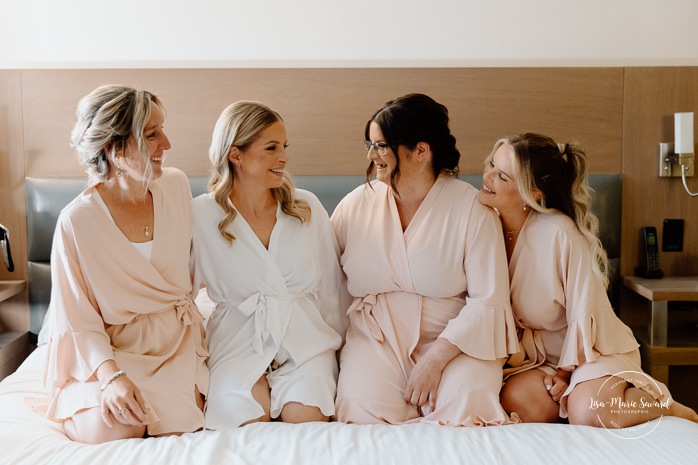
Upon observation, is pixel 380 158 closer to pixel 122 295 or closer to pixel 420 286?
pixel 420 286

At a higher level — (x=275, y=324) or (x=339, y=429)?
(x=275, y=324)

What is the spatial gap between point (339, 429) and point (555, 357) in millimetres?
831

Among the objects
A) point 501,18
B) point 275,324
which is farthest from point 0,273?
point 501,18

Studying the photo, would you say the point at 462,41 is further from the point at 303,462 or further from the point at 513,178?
the point at 303,462

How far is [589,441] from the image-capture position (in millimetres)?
1650

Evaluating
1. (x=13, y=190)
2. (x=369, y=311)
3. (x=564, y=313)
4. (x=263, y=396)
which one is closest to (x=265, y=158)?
(x=369, y=311)

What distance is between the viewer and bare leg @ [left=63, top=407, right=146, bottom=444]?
5.88 ft

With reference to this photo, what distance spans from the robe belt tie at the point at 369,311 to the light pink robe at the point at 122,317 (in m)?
0.55

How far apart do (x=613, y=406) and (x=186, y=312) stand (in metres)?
1.32

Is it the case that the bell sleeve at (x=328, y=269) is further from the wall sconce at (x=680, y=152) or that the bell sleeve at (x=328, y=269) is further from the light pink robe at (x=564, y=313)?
the wall sconce at (x=680, y=152)

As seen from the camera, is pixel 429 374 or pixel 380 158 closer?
pixel 429 374

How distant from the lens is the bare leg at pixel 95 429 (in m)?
1.79

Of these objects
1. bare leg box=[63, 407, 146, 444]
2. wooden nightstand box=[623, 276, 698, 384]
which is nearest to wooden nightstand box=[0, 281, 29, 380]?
bare leg box=[63, 407, 146, 444]

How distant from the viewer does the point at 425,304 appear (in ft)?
7.27
